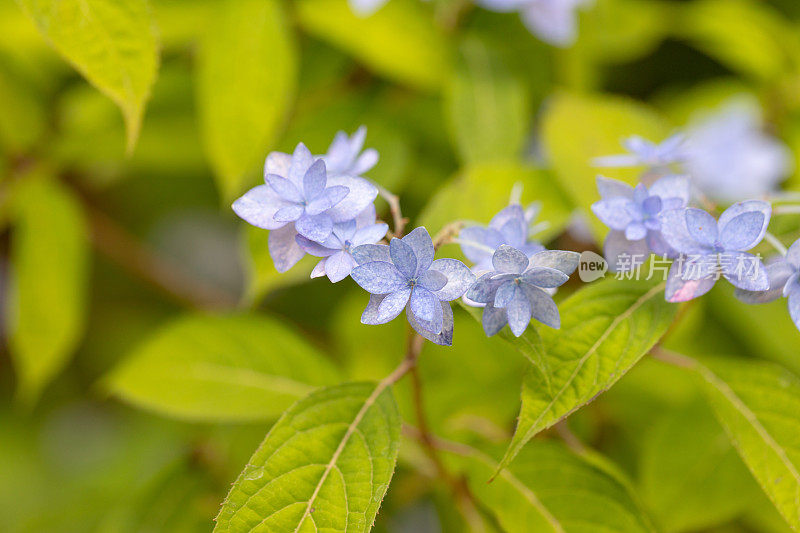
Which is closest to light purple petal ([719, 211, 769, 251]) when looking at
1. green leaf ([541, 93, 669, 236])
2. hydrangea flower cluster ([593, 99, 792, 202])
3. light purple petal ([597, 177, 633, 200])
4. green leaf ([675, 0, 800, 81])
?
light purple petal ([597, 177, 633, 200])

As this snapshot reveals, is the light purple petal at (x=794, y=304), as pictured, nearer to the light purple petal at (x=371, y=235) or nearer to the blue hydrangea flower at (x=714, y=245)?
the blue hydrangea flower at (x=714, y=245)

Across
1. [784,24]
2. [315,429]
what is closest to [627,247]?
[315,429]

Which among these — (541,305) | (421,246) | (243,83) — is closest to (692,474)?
(541,305)

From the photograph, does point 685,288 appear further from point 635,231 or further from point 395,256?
point 395,256

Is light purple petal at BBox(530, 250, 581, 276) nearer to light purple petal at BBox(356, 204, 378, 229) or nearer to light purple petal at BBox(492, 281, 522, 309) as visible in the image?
light purple petal at BBox(492, 281, 522, 309)

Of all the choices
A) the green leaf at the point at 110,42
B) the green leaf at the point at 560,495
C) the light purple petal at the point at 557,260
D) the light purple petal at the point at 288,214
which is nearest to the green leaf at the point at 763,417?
the green leaf at the point at 560,495

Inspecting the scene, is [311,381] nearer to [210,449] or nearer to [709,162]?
[210,449]

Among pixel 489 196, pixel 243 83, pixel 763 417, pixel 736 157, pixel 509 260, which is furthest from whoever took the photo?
pixel 736 157
